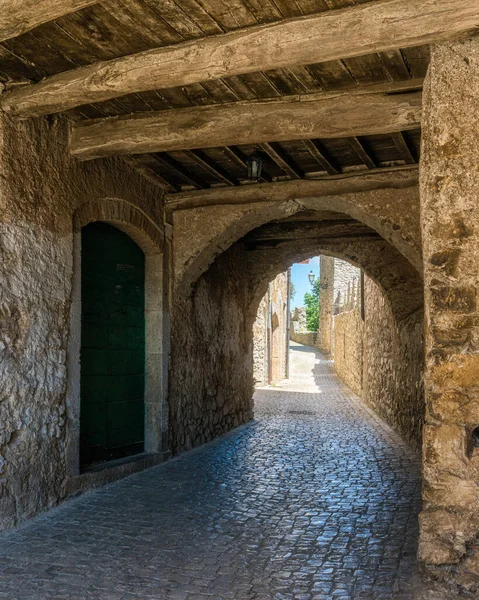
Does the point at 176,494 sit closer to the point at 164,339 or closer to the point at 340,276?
the point at 164,339

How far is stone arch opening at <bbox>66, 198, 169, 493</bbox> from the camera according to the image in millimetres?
4703

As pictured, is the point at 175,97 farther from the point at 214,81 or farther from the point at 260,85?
the point at 260,85

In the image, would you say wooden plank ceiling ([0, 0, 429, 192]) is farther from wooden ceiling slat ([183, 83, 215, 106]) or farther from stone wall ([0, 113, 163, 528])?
stone wall ([0, 113, 163, 528])

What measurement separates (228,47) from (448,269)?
5.61ft

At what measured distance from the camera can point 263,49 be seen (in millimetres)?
3211

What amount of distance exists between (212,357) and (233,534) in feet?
13.0

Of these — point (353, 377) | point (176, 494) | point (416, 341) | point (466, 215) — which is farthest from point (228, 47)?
point (353, 377)

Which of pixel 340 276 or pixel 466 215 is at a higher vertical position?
pixel 340 276

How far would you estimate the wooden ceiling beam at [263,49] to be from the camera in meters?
2.88

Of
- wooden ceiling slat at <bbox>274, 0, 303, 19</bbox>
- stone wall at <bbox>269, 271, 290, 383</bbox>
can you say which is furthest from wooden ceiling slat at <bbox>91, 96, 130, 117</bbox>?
stone wall at <bbox>269, 271, 290, 383</bbox>

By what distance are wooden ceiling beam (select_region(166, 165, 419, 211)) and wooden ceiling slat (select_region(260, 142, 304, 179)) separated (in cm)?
14

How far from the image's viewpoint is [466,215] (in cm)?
297

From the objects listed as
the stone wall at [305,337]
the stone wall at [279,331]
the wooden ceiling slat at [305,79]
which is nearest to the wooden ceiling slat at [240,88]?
the wooden ceiling slat at [305,79]

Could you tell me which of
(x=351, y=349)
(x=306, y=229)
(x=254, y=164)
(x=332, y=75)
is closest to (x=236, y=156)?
(x=254, y=164)
